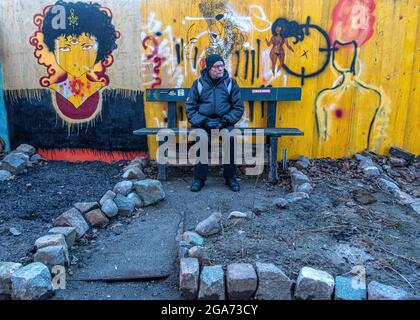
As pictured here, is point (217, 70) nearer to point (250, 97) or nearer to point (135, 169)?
point (250, 97)

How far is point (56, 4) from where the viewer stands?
16.2ft

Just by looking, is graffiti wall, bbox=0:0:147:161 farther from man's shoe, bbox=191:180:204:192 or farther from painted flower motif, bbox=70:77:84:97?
man's shoe, bbox=191:180:204:192

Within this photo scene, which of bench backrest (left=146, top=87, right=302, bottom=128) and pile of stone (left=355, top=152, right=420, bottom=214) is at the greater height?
bench backrest (left=146, top=87, right=302, bottom=128)

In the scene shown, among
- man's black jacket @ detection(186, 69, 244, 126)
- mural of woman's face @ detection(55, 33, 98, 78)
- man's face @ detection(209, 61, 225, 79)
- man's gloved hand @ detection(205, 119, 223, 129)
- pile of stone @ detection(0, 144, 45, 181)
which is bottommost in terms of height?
pile of stone @ detection(0, 144, 45, 181)

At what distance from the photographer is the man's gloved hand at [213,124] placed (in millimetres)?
4238

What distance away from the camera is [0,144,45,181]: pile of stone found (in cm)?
459

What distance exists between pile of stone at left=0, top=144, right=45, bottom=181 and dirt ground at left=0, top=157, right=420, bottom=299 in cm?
13

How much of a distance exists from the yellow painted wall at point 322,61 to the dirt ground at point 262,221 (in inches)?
19.1

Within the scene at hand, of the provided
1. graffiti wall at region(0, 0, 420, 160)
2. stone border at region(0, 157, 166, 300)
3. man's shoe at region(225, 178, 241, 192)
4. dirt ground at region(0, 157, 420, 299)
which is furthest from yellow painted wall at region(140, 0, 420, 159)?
stone border at region(0, 157, 166, 300)

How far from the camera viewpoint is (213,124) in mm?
4238

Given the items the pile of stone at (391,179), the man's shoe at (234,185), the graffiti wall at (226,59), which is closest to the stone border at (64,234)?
the man's shoe at (234,185)

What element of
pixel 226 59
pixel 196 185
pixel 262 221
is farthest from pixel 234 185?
pixel 226 59

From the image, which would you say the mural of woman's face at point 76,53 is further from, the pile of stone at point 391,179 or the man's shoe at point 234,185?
the pile of stone at point 391,179
